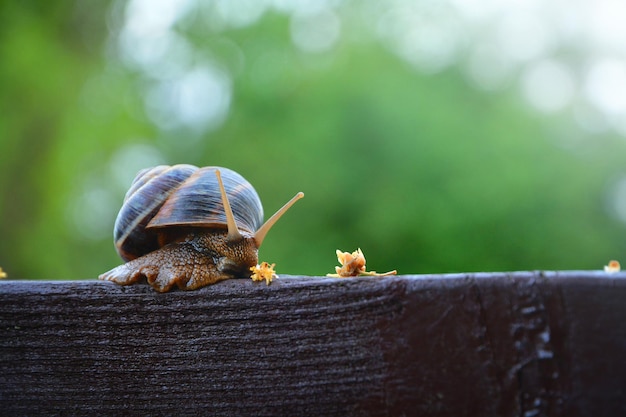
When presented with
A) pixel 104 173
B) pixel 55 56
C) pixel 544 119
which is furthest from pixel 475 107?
pixel 55 56

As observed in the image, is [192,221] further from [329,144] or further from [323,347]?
[329,144]

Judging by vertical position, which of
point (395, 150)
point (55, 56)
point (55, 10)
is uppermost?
point (55, 10)

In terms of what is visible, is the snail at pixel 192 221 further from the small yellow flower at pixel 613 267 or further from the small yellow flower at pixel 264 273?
the small yellow flower at pixel 613 267

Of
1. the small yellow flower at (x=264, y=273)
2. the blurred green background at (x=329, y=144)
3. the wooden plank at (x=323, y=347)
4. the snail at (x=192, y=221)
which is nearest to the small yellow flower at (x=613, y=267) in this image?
the wooden plank at (x=323, y=347)

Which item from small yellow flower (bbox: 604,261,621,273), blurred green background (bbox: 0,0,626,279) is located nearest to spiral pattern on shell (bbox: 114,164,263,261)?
small yellow flower (bbox: 604,261,621,273)

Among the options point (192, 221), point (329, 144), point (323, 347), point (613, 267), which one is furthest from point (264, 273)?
point (329, 144)

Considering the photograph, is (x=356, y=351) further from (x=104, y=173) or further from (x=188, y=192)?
(x=104, y=173)
